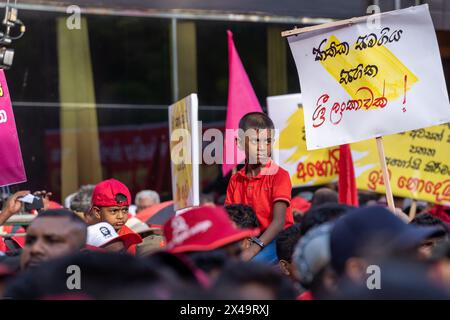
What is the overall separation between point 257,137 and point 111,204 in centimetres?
127

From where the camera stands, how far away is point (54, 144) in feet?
40.3

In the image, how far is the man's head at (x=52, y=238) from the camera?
4.28 m

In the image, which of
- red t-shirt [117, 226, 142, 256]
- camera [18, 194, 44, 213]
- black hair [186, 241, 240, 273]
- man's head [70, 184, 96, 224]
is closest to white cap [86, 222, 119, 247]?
red t-shirt [117, 226, 142, 256]

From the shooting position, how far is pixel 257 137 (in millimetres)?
6426

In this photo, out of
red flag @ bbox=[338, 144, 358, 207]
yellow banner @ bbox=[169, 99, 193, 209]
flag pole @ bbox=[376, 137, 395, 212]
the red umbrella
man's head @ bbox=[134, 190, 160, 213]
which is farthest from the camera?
man's head @ bbox=[134, 190, 160, 213]

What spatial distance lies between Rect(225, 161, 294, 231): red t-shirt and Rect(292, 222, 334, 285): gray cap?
2.46 meters

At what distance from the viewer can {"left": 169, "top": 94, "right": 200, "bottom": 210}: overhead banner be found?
26.0ft

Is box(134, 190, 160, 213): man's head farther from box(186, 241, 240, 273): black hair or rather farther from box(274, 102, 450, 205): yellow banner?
box(186, 241, 240, 273): black hair

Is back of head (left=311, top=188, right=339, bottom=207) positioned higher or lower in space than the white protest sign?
lower

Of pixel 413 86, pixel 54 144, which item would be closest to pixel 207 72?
pixel 54 144

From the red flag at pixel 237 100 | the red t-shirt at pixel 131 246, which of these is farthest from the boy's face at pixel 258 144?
the red flag at pixel 237 100

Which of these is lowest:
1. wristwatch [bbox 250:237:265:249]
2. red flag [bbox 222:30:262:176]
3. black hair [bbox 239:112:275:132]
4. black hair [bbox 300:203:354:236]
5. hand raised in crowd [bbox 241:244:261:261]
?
black hair [bbox 300:203:354:236]
